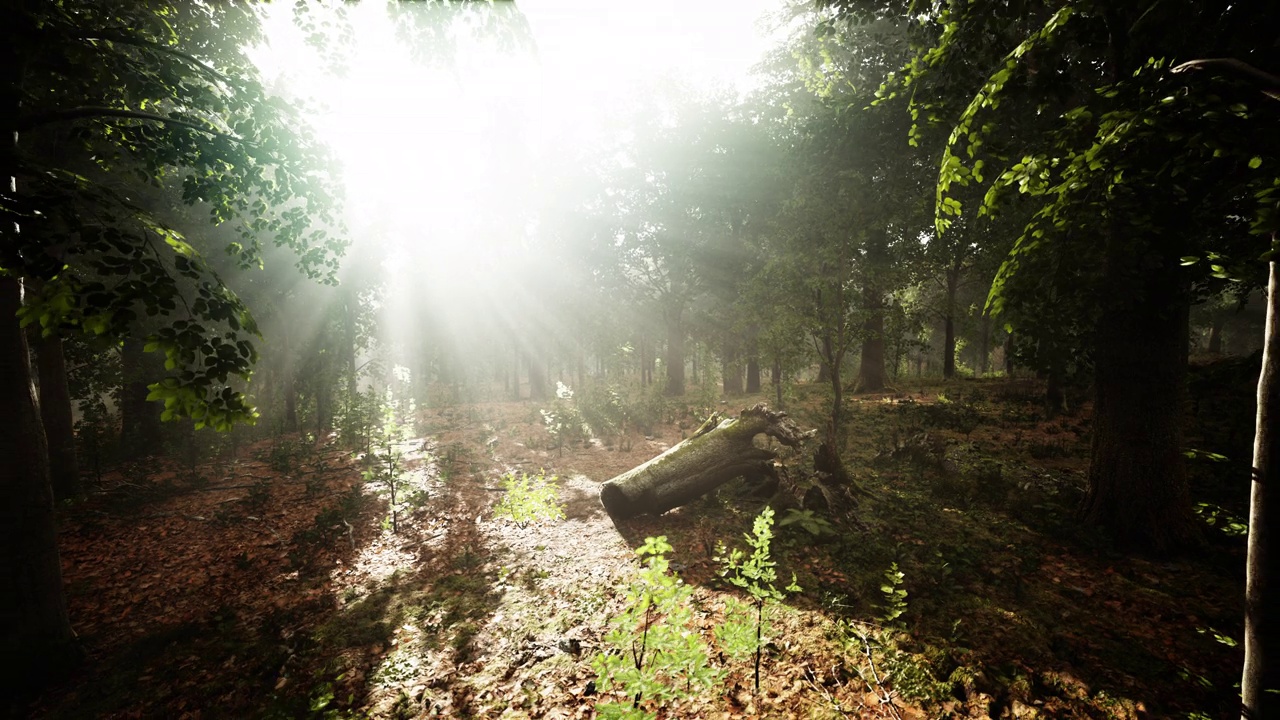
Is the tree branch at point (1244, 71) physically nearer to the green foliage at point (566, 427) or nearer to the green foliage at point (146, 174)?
the green foliage at point (146, 174)

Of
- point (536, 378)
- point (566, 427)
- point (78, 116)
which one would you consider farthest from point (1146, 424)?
point (536, 378)

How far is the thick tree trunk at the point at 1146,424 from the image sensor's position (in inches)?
217

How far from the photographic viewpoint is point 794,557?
6070mm

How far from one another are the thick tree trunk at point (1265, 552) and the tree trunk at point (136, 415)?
61.1 feet

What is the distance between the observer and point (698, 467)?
791cm

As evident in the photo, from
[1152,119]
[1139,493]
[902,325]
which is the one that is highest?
[1152,119]

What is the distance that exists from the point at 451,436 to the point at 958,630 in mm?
15446

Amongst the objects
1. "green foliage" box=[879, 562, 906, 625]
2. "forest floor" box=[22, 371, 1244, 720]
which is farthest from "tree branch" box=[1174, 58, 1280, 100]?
"green foliage" box=[879, 562, 906, 625]

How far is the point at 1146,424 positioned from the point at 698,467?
5.99m

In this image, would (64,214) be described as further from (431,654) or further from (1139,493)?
(1139,493)

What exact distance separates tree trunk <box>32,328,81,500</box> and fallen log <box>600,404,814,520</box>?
10997mm

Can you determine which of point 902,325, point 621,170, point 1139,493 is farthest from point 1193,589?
point 621,170

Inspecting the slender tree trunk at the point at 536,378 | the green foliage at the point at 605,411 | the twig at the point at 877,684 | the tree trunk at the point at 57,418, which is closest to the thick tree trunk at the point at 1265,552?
the twig at the point at 877,684

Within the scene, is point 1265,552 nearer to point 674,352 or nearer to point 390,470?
point 390,470
